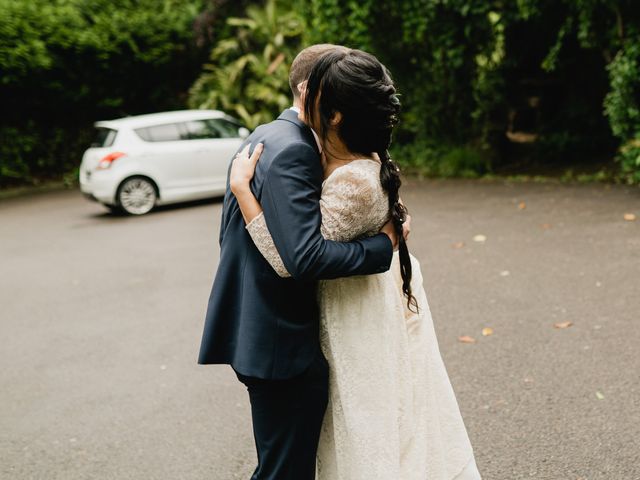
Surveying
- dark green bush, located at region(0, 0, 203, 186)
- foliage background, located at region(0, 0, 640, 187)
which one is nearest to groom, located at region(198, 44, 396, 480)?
foliage background, located at region(0, 0, 640, 187)

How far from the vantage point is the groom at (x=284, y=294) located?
2.14 meters

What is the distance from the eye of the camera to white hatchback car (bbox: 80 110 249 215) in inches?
504

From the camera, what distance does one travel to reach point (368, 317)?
94.8 inches

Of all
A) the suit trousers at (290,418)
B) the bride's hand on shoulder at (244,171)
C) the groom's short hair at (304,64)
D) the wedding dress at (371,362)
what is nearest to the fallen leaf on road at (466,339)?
the wedding dress at (371,362)

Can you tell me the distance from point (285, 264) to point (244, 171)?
34cm

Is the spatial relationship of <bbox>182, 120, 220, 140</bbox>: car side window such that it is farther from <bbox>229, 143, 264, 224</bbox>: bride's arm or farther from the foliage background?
<bbox>229, 143, 264, 224</bbox>: bride's arm

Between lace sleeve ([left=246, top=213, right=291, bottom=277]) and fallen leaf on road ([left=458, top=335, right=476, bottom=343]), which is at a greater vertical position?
lace sleeve ([left=246, top=213, right=291, bottom=277])

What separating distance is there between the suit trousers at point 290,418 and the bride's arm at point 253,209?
0.40 metres

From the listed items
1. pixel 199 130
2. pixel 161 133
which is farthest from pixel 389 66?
pixel 161 133

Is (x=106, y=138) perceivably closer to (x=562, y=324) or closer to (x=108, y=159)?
(x=108, y=159)

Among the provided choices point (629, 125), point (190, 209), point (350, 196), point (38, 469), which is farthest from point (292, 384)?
point (190, 209)

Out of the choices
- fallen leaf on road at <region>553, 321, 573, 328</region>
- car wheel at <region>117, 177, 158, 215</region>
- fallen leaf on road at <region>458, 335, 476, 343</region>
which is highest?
fallen leaf on road at <region>553, 321, 573, 328</region>

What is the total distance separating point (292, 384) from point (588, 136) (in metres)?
13.6

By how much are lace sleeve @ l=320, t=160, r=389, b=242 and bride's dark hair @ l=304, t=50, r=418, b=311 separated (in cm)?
7
